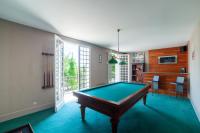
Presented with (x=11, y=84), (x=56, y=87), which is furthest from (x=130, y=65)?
(x=11, y=84)

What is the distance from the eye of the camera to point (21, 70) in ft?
9.53

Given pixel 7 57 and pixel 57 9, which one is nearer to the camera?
pixel 57 9

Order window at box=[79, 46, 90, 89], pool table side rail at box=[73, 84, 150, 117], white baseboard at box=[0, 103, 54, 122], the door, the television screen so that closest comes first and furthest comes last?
pool table side rail at box=[73, 84, 150, 117], white baseboard at box=[0, 103, 54, 122], the door, window at box=[79, 46, 90, 89], the television screen

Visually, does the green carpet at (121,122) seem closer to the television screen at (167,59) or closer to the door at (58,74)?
the door at (58,74)

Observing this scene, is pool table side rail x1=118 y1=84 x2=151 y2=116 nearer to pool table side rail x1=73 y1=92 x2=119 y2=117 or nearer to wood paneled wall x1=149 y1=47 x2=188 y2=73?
pool table side rail x1=73 y1=92 x2=119 y2=117

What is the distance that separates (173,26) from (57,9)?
3.13 m

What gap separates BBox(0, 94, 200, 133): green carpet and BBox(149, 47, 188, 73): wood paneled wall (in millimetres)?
3086

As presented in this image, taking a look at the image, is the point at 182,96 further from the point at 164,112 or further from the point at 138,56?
the point at 138,56

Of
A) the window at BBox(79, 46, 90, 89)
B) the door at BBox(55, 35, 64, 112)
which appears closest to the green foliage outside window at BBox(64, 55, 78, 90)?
the window at BBox(79, 46, 90, 89)

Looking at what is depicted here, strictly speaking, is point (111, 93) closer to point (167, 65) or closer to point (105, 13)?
point (105, 13)

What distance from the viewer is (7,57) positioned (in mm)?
2676

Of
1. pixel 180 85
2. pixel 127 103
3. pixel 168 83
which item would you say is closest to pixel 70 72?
pixel 127 103

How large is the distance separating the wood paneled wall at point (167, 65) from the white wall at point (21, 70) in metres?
5.75

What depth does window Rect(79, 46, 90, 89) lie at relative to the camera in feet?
15.9
